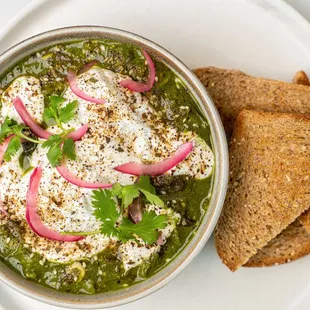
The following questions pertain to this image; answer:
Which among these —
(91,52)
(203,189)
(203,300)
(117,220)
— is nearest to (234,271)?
(203,300)

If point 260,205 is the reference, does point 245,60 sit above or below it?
above

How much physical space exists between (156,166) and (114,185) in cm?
32

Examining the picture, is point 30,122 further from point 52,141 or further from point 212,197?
point 212,197

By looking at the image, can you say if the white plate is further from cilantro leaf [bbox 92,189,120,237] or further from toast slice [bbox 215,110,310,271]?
cilantro leaf [bbox 92,189,120,237]

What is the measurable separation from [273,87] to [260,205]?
0.93m

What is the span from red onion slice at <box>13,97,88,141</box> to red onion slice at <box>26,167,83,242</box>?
0.82 feet

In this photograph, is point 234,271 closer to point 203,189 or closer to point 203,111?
point 203,189

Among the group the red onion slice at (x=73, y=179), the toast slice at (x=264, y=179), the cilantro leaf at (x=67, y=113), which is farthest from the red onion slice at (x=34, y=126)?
the toast slice at (x=264, y=179)

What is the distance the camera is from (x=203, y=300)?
457cm

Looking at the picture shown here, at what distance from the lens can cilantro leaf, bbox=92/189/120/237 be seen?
3.79 metres

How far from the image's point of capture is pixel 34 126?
4.03m

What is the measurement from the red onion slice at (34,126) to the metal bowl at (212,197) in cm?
33

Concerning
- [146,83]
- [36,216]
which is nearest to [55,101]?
[146,83]

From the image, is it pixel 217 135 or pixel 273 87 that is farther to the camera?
pixel 273 87
